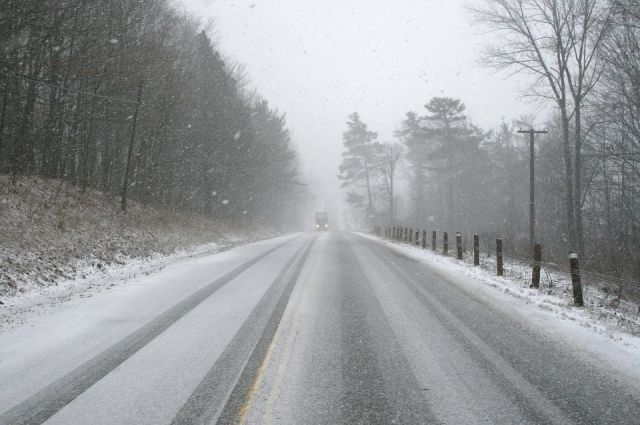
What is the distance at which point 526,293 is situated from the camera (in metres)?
7.95

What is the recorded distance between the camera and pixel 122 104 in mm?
18781

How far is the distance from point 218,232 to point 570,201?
784 inches

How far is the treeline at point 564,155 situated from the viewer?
51.2 ft

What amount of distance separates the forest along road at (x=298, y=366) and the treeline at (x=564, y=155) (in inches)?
370

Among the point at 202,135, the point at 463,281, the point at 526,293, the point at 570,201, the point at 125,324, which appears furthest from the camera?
the point at 202,135

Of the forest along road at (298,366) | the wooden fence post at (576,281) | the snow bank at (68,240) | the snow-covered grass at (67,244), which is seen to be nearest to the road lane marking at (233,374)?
the forest along road at (298,366)

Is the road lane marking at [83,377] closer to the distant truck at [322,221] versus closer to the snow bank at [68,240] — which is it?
the snow bank at [68,240]

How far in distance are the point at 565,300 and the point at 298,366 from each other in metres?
→ 5.96

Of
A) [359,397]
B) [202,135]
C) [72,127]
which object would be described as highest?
[202,135]

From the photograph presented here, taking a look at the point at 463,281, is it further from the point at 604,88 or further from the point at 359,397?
the point at 604,88

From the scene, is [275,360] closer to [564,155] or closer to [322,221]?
[564,155]

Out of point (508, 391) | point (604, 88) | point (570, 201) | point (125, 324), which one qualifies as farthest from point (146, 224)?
point (604, 88)

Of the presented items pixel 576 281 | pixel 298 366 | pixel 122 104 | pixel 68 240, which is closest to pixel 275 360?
pixel 298 366

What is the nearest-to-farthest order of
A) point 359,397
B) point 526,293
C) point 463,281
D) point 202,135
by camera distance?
point 359,397, point 526,293, point 463,281, point 202,135
